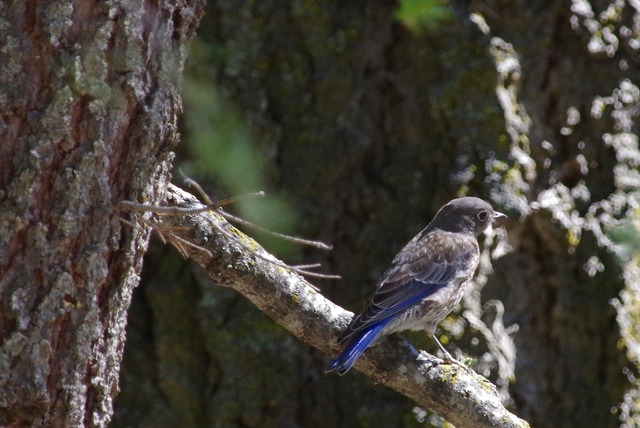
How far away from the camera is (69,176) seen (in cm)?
241

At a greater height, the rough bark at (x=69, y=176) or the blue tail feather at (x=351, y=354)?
the rough bark at (x=69, y=176)

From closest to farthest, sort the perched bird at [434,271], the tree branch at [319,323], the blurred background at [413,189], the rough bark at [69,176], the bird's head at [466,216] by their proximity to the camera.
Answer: the rough bark at [69,176]
the tree branch at [319,323]
the perched bird at [434,271]
the bird's head at [466,216]
the blurred background at [413,189]

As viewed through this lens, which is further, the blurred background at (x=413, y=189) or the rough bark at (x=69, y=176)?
the blurred background at (x=413, y=189)

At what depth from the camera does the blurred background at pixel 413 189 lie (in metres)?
4.49

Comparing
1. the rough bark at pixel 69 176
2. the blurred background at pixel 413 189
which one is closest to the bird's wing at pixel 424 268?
the blurred background at pixel 413 189

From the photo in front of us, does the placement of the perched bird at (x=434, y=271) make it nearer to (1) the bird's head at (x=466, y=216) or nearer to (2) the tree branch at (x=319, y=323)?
(1) the bird's head at (x=466, y=216)

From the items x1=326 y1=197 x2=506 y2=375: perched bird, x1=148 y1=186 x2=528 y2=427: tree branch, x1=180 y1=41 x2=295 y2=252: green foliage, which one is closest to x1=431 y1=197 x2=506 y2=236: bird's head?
x1=326 y1=197 x2=506 y2=375: perched bird

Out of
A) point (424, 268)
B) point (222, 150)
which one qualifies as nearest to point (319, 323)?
point (222, 150)

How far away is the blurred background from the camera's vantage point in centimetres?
449

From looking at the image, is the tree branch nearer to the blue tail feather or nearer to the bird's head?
the blue tail feather

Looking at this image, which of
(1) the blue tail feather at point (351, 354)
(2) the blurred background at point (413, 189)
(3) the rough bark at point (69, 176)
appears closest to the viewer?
(3) the rough bark at point (69, 176)

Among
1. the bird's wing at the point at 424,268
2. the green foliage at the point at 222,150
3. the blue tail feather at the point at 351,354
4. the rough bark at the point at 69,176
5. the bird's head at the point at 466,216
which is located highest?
the rough bark at the point at 69,176

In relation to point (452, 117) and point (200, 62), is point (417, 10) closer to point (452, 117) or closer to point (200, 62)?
point (452, 117)

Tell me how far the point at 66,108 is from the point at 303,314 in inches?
46.3
